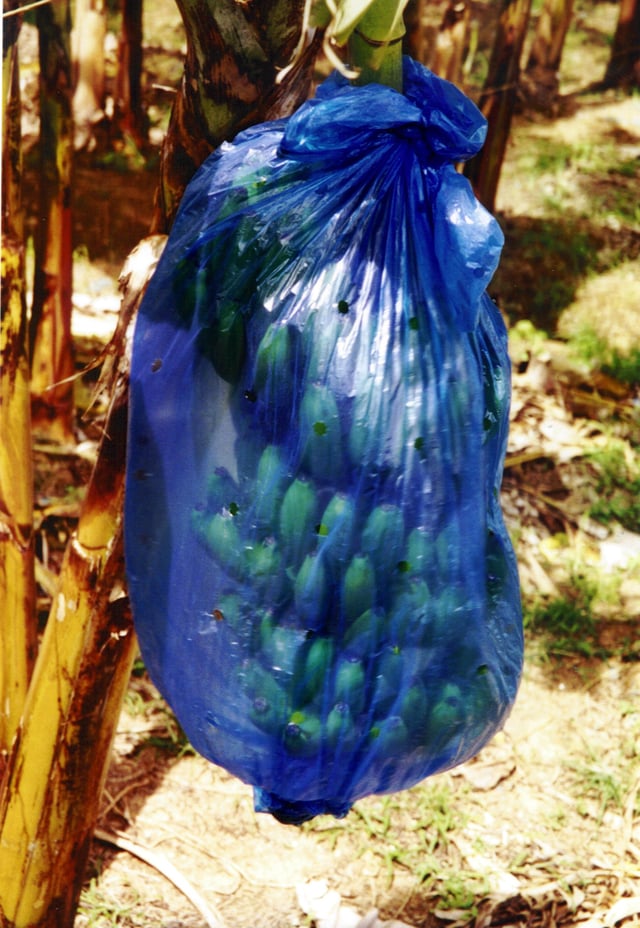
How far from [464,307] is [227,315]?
0.25 meters

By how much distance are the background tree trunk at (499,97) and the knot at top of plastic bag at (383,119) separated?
255cm

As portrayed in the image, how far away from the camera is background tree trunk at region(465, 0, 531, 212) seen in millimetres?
3564

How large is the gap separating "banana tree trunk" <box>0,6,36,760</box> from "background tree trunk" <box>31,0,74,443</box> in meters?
0.77

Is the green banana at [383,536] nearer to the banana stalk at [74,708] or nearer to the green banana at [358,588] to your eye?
the green banana at [358,588]

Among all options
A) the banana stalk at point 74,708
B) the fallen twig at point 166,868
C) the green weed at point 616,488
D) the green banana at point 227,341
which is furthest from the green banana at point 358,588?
the green weed at point 616,488

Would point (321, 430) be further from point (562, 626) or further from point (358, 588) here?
point (562, 626)

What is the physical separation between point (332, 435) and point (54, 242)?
81.6 inches

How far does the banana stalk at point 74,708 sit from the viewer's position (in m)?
1.43

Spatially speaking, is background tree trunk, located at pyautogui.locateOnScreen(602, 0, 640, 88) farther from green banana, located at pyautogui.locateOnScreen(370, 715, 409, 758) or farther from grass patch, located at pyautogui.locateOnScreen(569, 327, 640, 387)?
green banana, located at pyautogui.locateOnScreen(370, 715, 409, 758)

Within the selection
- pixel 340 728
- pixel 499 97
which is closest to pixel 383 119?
pixel 340 728

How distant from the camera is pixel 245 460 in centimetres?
113

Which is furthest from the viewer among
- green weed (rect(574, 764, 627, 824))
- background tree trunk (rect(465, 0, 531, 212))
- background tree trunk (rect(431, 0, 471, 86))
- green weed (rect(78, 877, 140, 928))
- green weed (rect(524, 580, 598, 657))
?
background tree trunk (rect(431, 0, 471, 86))

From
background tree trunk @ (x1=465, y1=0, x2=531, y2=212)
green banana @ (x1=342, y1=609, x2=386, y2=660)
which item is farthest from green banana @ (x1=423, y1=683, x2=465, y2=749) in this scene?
background tree trunk @ (x1=465, y1=0, x2=531, y2=212)

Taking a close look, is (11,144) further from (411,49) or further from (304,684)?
(411,49)
